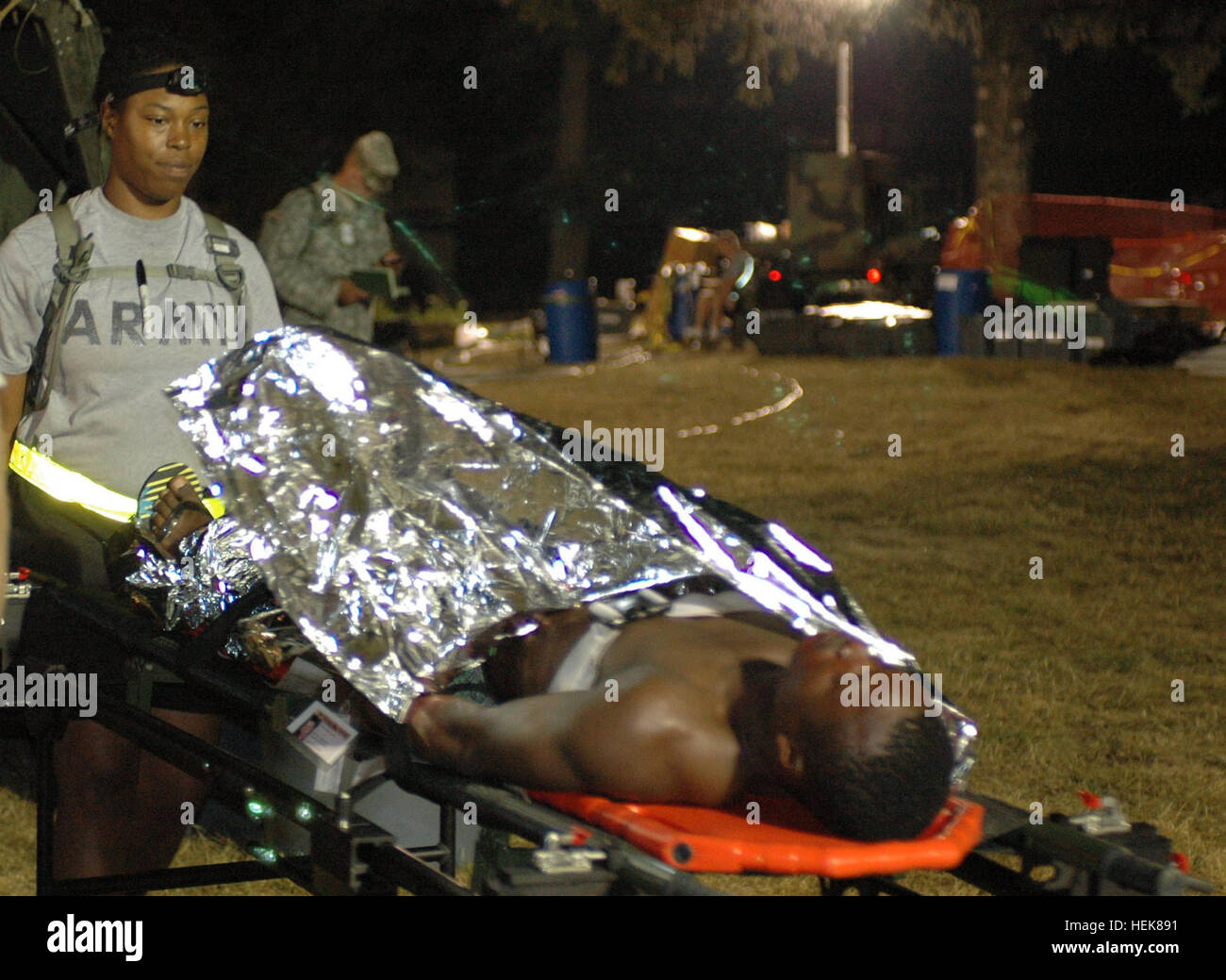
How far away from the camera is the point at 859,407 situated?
12.2m

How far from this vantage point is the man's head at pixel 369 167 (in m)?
A: 6.57

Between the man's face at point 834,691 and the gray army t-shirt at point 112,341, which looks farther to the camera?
the gray army t-shirt at point 112,341

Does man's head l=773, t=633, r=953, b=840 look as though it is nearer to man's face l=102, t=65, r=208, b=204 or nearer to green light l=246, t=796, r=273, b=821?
green light l=246, t=796, r=273, b=821

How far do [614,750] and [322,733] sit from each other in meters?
0.71

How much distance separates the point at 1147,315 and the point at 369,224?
9967 millimetres

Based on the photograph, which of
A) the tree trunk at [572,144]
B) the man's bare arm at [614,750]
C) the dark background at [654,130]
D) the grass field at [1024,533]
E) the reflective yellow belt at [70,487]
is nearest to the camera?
the man's bare arm at [614,750]

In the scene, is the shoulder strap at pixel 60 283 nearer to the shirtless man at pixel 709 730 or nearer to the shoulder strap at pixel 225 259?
the shoulder strap at pixel 225 259

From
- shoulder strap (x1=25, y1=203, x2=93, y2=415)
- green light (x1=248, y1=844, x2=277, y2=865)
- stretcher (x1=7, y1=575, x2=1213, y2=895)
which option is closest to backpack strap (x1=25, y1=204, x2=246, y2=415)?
shoulder strap (x1=25, y1=203, x2=93, y2=415)

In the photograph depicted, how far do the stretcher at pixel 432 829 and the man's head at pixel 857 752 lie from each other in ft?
0.15

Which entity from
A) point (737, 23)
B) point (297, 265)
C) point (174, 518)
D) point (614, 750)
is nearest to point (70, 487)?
point (174, 518)

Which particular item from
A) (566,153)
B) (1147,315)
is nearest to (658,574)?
(1147,315)

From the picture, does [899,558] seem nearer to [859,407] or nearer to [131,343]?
[131,343]

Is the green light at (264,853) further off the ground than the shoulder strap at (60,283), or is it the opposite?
the shoulder strap at (60,283)

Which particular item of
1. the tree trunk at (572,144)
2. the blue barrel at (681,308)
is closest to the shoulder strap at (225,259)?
the blue barrel at (681,308)
